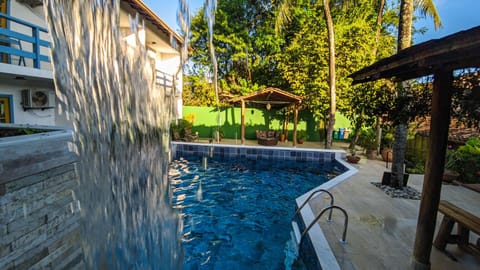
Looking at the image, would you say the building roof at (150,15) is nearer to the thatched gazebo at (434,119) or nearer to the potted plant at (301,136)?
the potted plant at (301,136)

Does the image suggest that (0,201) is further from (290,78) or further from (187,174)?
(290,78)

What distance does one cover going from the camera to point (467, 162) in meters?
7.05

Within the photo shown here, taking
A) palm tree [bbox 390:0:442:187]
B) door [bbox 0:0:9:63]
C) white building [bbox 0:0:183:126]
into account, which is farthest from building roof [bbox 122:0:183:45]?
palm tree [bbox 390:0:442:187]

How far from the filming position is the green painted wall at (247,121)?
1497 cm

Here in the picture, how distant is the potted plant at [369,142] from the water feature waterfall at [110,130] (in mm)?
9317

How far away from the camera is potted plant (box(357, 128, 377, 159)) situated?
10188 millimetres

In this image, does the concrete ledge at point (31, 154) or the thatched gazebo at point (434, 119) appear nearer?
the thatched gazebo at point (434, 119)

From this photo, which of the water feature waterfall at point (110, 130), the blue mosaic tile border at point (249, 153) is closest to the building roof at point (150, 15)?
the blue mosaic tile border at point (249, 153)

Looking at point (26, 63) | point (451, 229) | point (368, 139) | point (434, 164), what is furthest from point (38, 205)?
point (368, 139)

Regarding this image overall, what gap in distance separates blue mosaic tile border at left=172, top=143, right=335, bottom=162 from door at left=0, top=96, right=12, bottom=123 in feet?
18.1

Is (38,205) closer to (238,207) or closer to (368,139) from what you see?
(238,207)

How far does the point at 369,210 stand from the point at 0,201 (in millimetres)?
5496

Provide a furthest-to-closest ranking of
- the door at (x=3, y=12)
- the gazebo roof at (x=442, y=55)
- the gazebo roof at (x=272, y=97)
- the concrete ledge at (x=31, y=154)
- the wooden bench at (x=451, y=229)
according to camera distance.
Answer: the gazebo roof at (x=272, y=97)
the door at (x=3, y=12)
the wooden bench at (x=451, y=229)
the concrete ledge at (x=31, y=154)
the gazebo roof at (x=442, y=55)

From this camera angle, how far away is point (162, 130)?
353 centimetres
